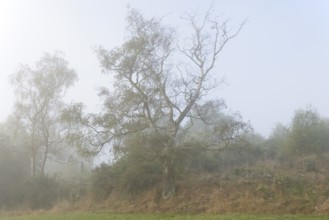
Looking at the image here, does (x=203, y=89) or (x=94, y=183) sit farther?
(x=94, y=183)

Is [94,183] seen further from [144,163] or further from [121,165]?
[144,163]

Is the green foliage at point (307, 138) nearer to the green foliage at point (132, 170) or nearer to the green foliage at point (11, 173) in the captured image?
the green foliage at point (132, 170)

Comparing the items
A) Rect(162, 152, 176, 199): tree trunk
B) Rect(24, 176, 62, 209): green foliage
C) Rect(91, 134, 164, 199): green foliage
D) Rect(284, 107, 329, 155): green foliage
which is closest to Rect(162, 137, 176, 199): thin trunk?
Rect(162, 152, 176, 199): tree trunk

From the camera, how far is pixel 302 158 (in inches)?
958

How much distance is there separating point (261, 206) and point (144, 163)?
338 inches

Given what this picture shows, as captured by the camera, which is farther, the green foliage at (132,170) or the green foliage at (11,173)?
the green foliage at (11,173)

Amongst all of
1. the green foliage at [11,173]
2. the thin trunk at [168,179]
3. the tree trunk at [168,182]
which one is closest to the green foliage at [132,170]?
the thin trunk at [168,179]

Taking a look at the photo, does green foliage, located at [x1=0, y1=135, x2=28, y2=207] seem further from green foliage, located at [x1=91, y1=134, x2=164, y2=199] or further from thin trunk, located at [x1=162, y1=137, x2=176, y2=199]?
thin trunk, located at [x1=162, y1=137, x2=176, y2=199]

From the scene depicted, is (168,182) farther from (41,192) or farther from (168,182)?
(41,192)

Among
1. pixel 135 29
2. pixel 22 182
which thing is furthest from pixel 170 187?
pixel 22 182

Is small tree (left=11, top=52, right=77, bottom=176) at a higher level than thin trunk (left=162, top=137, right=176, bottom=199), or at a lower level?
higher

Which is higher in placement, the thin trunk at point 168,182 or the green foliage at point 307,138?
the green foliage at point 307,138

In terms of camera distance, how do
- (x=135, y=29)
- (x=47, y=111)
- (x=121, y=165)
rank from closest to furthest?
(x=135, y=29), (x=121, y=165), (x=47, y=111)

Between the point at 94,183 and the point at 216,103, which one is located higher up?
the point at 216,103
